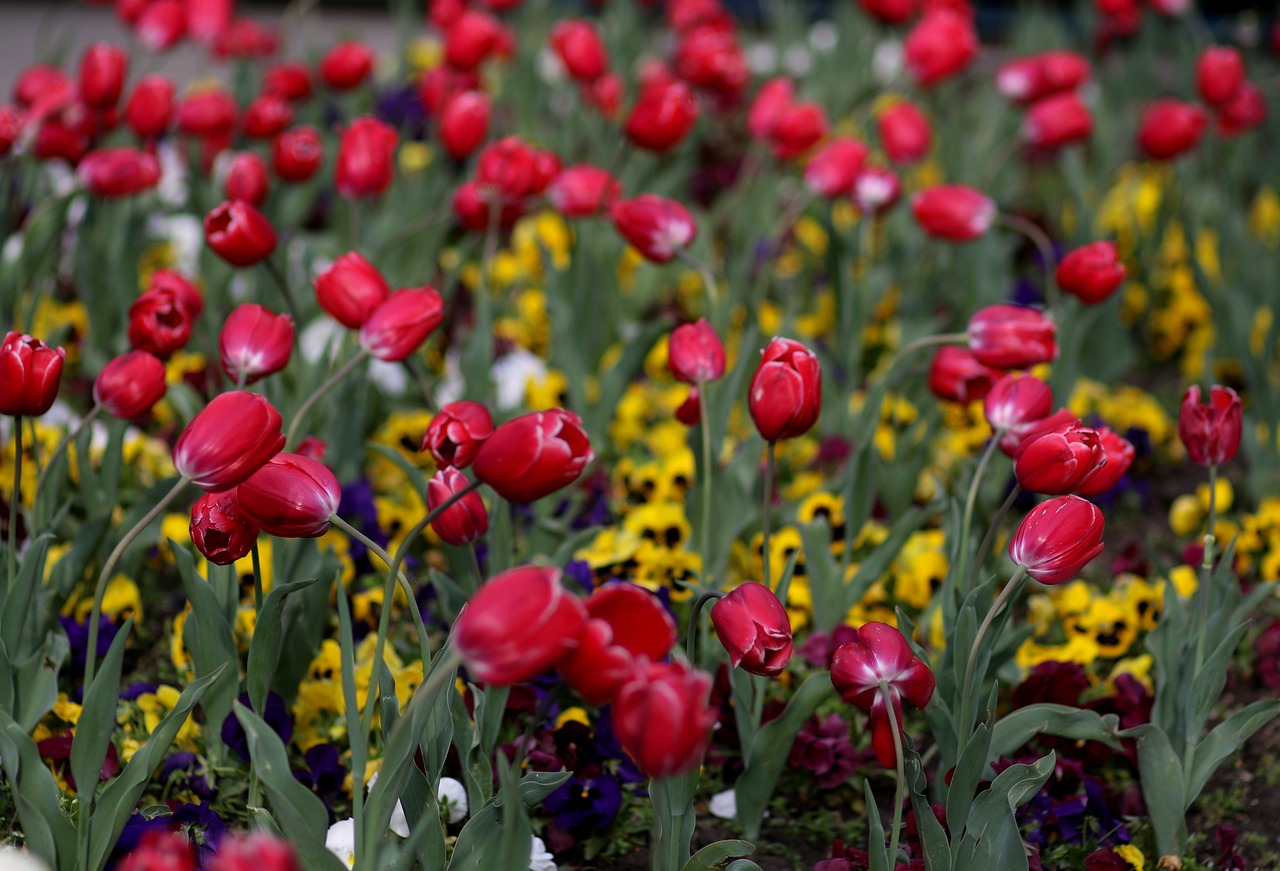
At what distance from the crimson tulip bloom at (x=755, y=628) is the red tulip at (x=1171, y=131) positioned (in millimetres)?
2228

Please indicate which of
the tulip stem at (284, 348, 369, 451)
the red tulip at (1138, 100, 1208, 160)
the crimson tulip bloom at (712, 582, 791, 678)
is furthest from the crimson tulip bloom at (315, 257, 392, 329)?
the red tulip at (1138, 100, 1208, 160)

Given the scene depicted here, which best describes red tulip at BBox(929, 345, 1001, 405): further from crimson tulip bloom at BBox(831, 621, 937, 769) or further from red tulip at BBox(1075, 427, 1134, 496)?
crimson tulip bloom at BBox(831, 621, 937, 769)

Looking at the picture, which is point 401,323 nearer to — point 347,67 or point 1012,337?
point 1012,337

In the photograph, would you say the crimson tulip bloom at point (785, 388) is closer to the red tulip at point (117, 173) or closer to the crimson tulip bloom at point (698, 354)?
the crimson tulip bloom at point (698, 354)

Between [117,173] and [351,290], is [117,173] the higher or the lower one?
the lower one

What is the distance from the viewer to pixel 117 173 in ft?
7.84

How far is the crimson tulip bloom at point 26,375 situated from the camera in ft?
4.78

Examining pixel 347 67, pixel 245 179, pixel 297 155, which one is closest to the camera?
pixel 245 179

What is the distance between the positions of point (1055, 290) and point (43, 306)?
228 cm

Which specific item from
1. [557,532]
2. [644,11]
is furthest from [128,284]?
[644,11]

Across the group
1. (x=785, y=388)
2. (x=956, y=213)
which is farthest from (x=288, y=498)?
(x=956, y=213)

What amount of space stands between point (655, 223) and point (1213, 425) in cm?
93

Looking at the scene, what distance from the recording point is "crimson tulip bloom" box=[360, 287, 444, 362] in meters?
1.62

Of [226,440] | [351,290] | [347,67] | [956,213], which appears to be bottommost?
[347,67]
